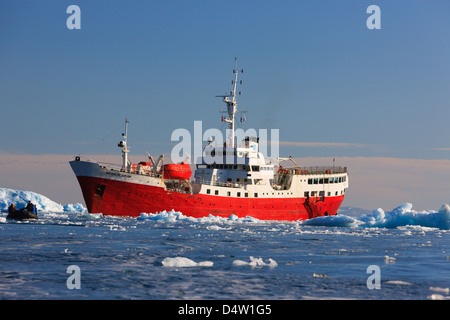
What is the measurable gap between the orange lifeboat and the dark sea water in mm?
20579

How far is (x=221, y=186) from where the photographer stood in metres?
52.0

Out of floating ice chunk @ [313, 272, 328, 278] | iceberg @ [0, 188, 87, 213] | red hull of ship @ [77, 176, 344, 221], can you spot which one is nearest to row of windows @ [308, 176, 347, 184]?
red hull of ship @ [77, 176, 344, 221]

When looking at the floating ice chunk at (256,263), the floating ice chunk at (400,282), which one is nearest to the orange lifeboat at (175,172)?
the floating ice chunk at (256,263)

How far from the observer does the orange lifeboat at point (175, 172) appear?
1927 inches

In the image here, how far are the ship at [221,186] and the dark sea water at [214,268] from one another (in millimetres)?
17077

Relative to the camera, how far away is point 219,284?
46.0ft

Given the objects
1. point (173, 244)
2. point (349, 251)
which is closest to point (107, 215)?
point (173, 244)

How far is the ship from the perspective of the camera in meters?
45.6

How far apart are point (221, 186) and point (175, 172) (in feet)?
18.9

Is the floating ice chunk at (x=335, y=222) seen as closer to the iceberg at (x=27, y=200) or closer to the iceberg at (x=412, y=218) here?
the iceberg at (x=412, y=218)

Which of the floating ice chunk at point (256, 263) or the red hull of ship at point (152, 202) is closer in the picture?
the floating ice chunk at point (256, 263)

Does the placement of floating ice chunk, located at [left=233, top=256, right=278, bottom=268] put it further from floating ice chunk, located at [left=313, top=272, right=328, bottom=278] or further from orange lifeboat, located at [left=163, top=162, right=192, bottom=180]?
orange lifeboat, located at [left=163, top=162, right=192, bottom=180]

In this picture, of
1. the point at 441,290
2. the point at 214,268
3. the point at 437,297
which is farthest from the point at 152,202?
the point at 437,297
